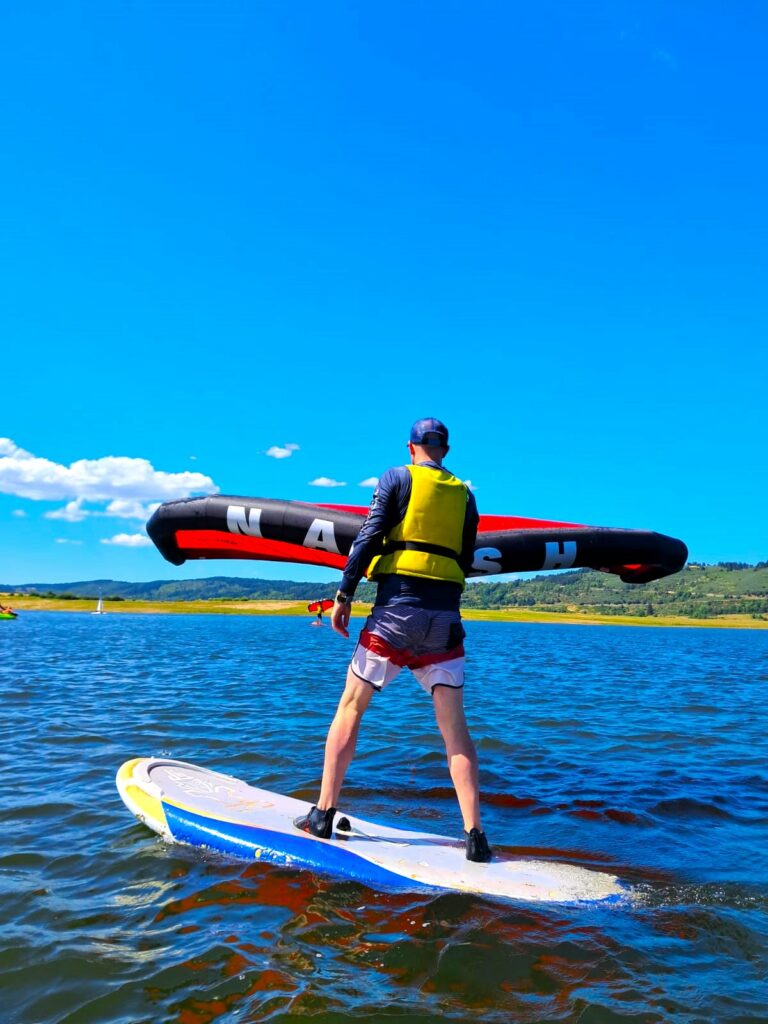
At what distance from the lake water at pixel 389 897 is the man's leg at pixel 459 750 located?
0.65 m

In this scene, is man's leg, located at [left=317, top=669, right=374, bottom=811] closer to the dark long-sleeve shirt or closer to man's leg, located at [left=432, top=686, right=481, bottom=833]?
man's leg, located at [left=432, top=686, right=481, bottom=833]

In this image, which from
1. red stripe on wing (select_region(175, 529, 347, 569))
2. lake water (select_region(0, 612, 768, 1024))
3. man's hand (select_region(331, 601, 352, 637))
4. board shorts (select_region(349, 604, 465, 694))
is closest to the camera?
lake water (select_region(0, 612, 768, 1024))

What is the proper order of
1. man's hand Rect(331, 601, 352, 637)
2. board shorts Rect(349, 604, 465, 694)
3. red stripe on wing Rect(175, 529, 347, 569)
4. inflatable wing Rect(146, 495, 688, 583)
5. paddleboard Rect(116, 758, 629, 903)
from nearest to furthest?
1. paddleboard Rect(116, 758, 629, 903)
2. board shorts Rect(349, 604, 465, 694)
3. man's hand Rect(331, 601, 352, 637)
4. inflatable wing Rect(146, 495, 688, 583)
5. red stripe on wing Rect(175, 529, 347, 569)

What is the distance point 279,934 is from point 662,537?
517 centimetres

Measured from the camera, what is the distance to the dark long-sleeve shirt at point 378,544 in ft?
16.0

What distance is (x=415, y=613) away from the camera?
4812 mm

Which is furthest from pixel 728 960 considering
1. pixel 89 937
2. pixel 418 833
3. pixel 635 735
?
pixel 635 735

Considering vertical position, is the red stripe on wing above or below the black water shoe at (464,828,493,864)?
above

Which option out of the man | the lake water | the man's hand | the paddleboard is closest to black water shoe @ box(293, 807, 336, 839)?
the paddleboard

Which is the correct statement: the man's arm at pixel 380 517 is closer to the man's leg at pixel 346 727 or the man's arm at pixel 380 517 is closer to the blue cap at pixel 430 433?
the blue cap at pixel 430 433

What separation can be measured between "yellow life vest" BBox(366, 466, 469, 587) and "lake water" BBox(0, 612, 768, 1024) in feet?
6.98

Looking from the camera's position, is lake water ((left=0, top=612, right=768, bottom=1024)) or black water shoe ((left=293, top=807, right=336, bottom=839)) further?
black water shoe ((left=293, top=807, right=336, bottom=839))

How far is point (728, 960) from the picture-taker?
12.2ft

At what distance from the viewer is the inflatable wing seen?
625 cm
